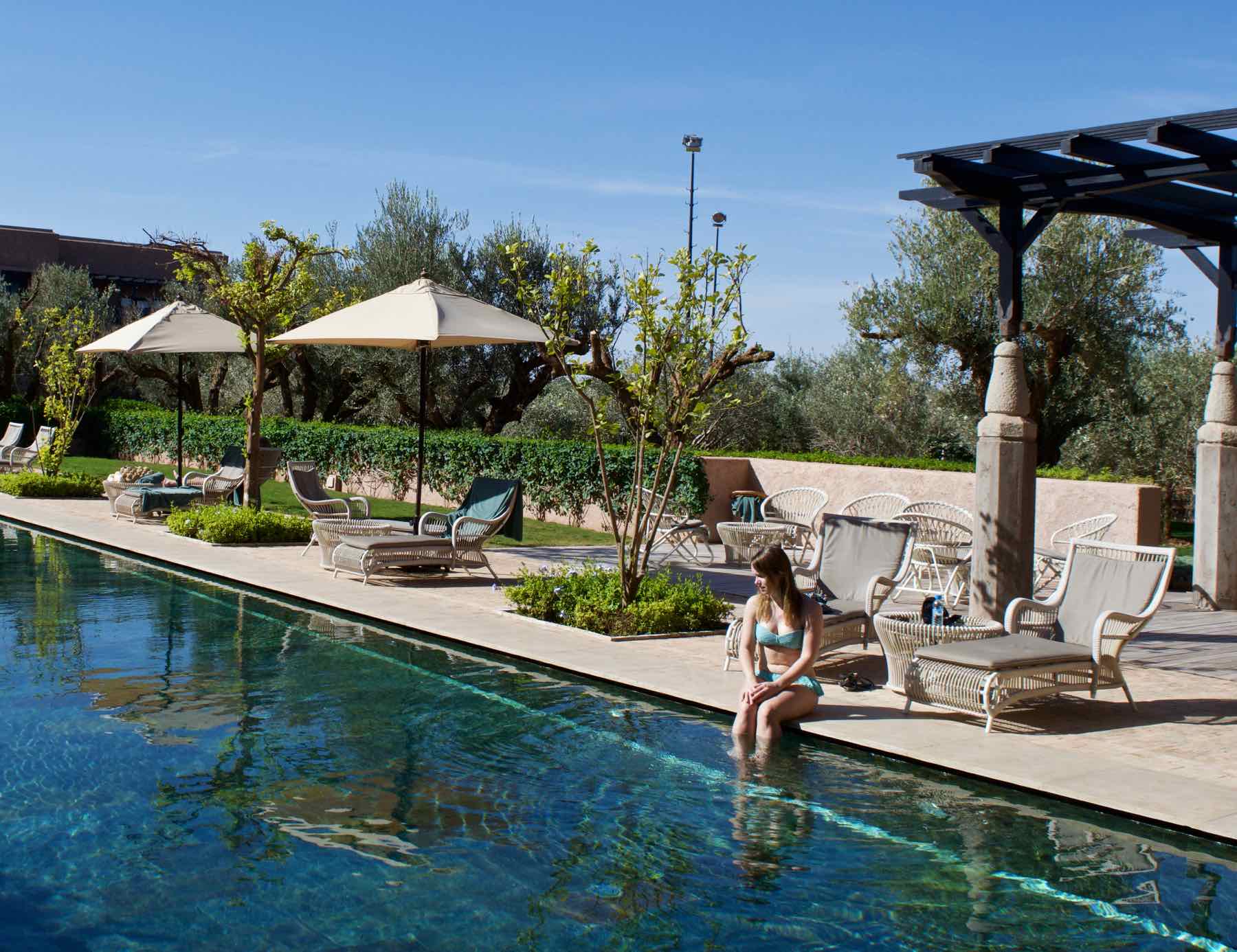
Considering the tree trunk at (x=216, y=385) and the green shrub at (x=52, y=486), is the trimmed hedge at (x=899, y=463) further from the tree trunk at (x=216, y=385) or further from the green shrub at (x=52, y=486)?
the tree trunk at (x=216, y=385)

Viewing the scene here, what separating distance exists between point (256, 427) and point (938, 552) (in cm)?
894

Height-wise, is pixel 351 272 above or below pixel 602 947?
above

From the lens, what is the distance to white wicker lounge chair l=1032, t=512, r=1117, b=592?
475 inches

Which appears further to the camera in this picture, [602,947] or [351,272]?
[351,272]

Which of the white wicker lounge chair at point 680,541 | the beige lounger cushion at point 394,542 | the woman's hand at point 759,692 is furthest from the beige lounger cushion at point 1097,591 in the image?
the white wicker lounge chair at point 680,541

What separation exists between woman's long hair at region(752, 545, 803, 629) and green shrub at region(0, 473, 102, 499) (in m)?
18.2

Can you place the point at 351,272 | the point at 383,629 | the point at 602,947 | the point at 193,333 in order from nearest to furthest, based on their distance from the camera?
the point at 602,947 < the point at 383,629 < the point at 193,333 < the point at 351,272

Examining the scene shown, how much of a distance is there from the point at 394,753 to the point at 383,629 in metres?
3.59

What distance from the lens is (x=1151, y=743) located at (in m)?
6.71

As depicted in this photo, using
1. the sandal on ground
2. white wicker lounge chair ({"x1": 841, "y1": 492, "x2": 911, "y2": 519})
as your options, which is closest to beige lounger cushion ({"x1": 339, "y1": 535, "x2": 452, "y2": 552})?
white wicker lounge chair ({"x1": 841, "y1": 492, "x2": 911, "y2": 519})

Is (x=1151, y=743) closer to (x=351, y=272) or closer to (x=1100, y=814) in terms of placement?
(x=1100, y=814)

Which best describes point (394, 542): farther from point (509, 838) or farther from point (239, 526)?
point (509, 838)

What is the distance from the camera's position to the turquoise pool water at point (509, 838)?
455cm

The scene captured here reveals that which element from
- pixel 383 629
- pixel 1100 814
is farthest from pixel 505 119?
pixel 1100 814
